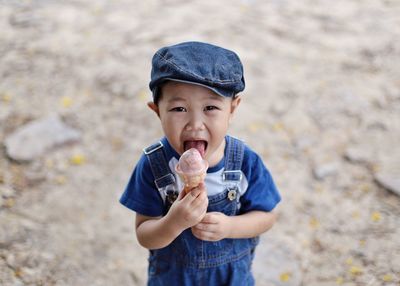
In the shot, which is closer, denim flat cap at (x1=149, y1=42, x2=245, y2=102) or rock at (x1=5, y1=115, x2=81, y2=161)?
denim flat cap at (x1=149, y1=42, x2=245, y2=102)

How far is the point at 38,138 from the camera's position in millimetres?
3965

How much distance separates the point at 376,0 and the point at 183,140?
510cm

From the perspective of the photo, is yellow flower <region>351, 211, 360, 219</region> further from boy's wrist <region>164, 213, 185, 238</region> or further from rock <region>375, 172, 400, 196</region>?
boy's wrist <region>164, 213, 185, 238</region>

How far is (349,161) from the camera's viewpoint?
3875 millimetres

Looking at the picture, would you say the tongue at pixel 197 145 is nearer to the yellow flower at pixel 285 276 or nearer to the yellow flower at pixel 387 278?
the yellow flower at pixel 285 276

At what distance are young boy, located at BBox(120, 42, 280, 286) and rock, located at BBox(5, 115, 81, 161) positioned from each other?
6.68 feet

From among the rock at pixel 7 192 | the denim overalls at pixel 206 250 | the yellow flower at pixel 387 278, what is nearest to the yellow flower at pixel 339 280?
the yellow flower at pixel 387 278

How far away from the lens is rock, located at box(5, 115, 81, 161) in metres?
3.86

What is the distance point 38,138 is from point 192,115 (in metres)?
2.55

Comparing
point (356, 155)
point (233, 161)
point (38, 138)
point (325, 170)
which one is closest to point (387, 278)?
point (325, 170)

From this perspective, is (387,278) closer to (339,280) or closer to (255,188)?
(339,280)

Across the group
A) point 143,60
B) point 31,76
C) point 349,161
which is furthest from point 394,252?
point 31,76

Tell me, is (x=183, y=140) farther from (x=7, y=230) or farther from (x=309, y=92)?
(x=309, y=92)

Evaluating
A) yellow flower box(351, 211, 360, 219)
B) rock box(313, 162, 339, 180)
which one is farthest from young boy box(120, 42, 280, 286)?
rock box(313, 162, 339, 180)
